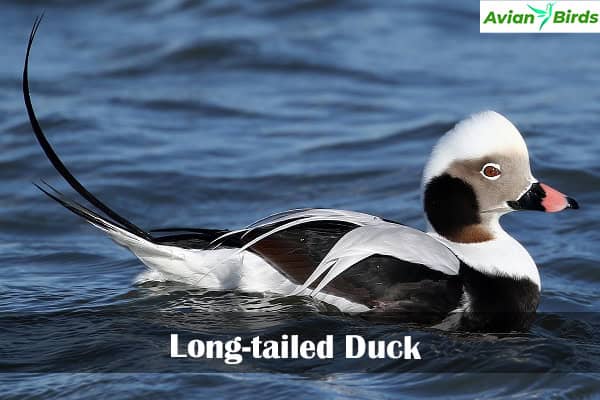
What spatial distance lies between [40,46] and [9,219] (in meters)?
3.83

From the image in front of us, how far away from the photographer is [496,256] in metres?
4.71

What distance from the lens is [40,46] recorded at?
10.0 meters

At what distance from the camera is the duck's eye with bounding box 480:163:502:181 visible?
474 cm

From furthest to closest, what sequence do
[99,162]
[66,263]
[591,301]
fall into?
[99,162]
[66,263]
[591,301]

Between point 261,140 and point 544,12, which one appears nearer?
point 261,140

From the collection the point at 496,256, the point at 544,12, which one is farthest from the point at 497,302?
the point at 544,12

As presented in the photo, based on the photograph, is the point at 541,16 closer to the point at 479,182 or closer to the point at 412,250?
the point at 479,182

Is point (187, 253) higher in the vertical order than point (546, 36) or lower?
lower

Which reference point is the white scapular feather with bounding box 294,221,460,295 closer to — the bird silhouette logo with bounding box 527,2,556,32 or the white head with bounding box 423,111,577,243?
the white head with bounding box 423,111,577,243

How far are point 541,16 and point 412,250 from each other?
5.78m

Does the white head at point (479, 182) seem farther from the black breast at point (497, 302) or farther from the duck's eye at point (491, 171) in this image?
the black breast at point (497, 302)

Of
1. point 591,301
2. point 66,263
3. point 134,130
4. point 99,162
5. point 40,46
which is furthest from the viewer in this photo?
point 40,46

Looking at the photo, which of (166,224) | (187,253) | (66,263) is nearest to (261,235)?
(187,253)

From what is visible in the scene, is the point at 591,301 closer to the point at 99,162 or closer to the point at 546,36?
the point at 99,162
